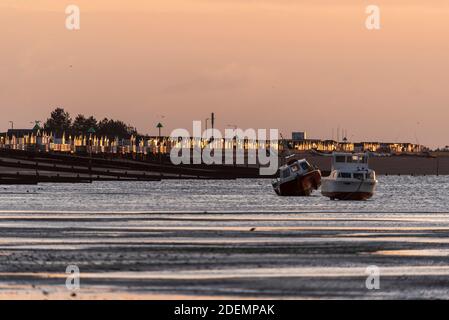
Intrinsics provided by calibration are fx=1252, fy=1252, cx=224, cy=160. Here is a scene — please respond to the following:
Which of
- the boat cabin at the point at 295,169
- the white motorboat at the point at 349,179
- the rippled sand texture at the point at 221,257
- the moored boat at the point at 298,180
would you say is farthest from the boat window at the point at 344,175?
the rippled sand texture at the point at 221,257

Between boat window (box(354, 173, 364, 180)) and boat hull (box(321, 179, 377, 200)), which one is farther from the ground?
boat window (box(354, 173, 364, 180))

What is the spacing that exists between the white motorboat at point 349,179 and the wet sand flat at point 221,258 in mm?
46528

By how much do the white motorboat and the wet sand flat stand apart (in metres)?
46.5

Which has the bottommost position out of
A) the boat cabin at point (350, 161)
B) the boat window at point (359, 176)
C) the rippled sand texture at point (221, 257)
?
the rippled sand texture at point (221, 257)

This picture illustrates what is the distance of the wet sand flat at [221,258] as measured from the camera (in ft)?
118

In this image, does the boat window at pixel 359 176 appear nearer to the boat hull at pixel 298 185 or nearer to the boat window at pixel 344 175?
the boat window at pixel 344 175

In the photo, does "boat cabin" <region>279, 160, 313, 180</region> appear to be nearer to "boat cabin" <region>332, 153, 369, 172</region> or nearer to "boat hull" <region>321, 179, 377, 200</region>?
"boat cabin" <region>332, 153, 369, 172</region>

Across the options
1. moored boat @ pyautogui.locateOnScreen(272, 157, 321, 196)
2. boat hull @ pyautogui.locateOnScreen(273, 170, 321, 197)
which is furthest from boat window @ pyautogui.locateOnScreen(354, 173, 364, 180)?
boat hull @ pyautogui.locateOnScreen(273, 170, 321, 197)

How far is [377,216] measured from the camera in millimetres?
89062

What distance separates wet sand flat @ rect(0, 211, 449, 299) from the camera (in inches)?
1420
